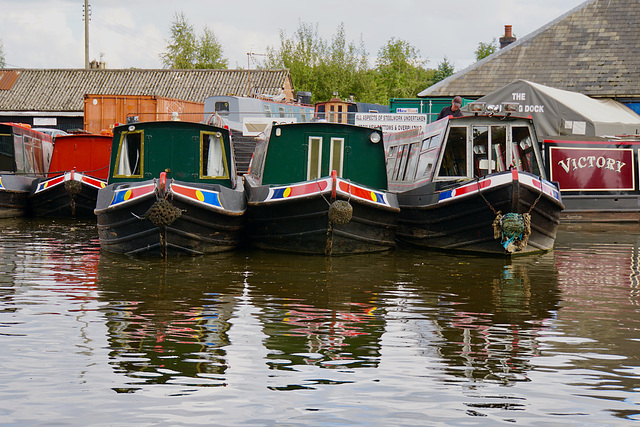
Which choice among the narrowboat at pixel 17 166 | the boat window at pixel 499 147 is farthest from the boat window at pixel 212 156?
the narrowboat at pixel 17 166

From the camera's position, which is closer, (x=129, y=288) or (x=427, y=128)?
(x=129, y=288)

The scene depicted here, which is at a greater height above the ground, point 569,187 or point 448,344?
point 569,187

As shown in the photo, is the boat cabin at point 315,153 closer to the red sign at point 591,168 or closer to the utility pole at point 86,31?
the red sign at point 591,168

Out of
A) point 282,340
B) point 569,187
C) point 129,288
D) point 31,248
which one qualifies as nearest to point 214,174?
point 31,248

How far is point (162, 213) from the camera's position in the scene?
11.1 m

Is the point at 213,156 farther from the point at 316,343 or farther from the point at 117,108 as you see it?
the point at 117,108

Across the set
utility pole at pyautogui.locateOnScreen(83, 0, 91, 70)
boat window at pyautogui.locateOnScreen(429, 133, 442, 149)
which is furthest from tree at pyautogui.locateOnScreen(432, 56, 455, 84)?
boat window at pyautogui.locateOnScreen(429, 133, 442, 149)

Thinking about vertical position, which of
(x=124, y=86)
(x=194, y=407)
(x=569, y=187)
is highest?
(x=124, y=86)

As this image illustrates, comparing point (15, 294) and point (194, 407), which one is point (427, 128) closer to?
point (15, 294)

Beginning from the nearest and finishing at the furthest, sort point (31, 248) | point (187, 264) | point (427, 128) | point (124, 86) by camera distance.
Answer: point (187, 264) < point (31, 248) < point (427, 128) < point (124, 86)

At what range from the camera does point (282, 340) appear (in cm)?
660

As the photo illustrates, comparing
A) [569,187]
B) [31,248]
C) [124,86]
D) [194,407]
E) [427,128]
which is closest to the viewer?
[194,407]

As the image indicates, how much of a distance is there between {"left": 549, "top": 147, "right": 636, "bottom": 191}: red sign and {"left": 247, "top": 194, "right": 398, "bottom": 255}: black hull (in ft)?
21.5

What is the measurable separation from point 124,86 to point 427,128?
34.0 metres
